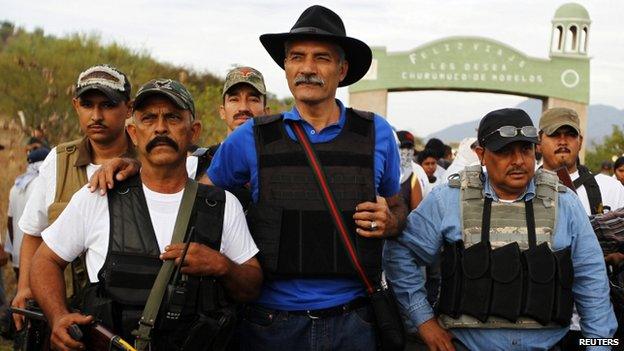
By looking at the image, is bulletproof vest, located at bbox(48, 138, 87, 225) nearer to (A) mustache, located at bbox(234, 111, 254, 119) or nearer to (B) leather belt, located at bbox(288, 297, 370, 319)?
(A) mustache, located at bbox(234, 111, 254, 119)

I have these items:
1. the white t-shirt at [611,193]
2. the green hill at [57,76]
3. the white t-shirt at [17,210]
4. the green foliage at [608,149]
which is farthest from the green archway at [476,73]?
the white t-shirt at [611,193]

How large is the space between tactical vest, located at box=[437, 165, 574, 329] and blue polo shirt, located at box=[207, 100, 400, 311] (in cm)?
43

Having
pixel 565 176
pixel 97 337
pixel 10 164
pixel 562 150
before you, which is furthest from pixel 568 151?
pixel 10 164

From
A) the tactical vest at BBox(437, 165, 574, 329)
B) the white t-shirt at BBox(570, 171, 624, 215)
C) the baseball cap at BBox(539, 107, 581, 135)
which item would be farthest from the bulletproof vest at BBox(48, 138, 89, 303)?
the white t-shirt at BBox(570, 171, 624, 215)

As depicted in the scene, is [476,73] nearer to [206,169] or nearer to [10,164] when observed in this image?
[10,164]

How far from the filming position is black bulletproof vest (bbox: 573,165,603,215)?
17.2 feet

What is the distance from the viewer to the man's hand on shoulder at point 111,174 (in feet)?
11.4

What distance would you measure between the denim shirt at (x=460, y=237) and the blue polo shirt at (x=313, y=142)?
10.1 inches

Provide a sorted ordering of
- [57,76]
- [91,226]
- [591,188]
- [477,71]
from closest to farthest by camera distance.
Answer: [91,226], [591,188], [57,76], [477,71]

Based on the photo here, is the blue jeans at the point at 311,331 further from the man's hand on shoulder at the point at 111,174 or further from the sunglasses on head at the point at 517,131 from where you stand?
the sunglasses on head at the point at 517,131

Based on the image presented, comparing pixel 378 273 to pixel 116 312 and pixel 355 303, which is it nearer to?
pixel 355 303

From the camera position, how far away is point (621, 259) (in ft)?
15.3

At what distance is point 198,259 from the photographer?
332 cm

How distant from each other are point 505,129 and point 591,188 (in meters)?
1.68
